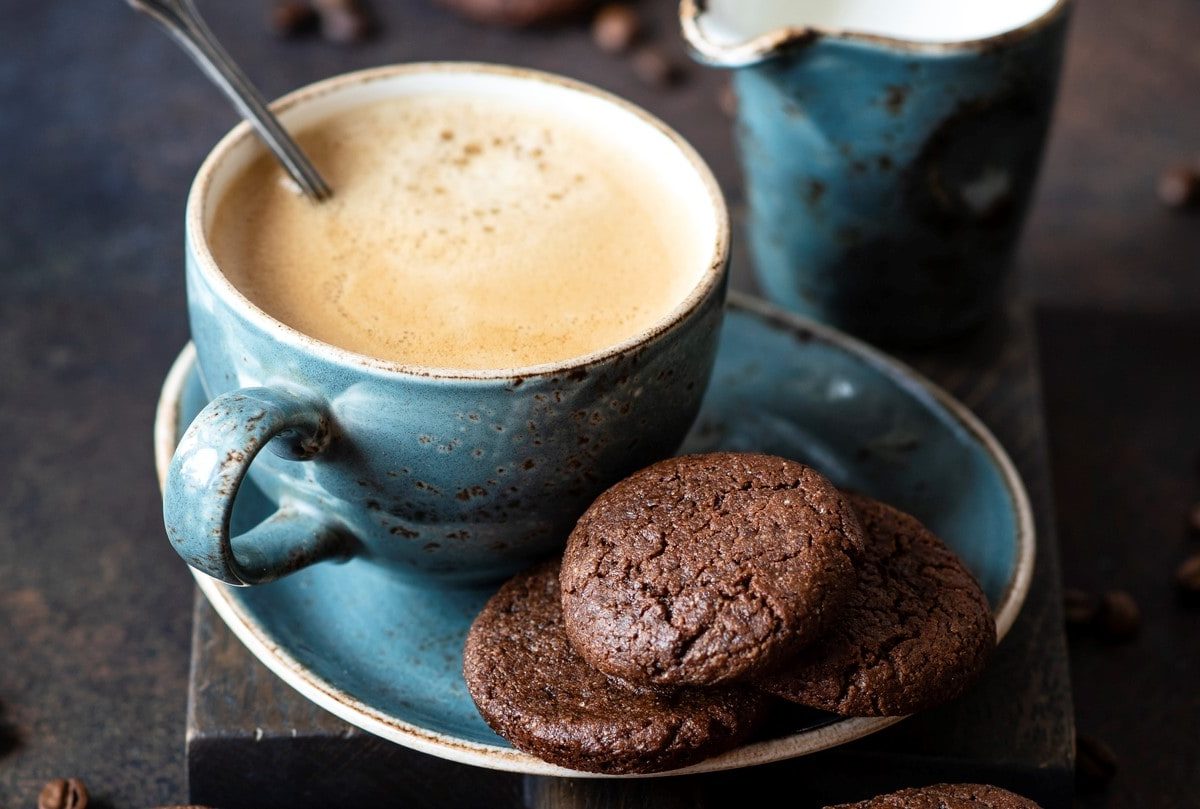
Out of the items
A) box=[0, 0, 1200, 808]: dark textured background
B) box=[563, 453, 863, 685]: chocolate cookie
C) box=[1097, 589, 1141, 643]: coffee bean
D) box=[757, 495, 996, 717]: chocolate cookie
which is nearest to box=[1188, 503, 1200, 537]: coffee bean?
box=[0, 0, 1200, 808]: dark textured background

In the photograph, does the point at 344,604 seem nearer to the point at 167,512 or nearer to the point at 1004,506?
the point at 167,512

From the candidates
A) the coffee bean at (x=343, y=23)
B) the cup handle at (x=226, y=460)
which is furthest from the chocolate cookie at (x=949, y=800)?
the coffee bean at (x=343, y=23)

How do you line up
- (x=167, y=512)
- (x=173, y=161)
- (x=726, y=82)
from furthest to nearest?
(x=726, y=82) < (x=173, y=161) < (x=167, y=512)

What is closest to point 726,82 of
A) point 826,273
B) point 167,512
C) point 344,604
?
point 826,273

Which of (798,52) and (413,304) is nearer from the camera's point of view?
(413,304)

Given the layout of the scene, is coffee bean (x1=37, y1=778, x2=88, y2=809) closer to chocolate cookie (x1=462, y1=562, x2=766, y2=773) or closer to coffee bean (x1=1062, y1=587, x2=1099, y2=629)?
chocolate cookie (x1=462, y1=562, x2=766, y2=773)

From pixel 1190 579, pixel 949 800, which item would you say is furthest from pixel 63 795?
pixel 1190 579

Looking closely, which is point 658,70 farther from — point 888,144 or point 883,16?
point 888,144
